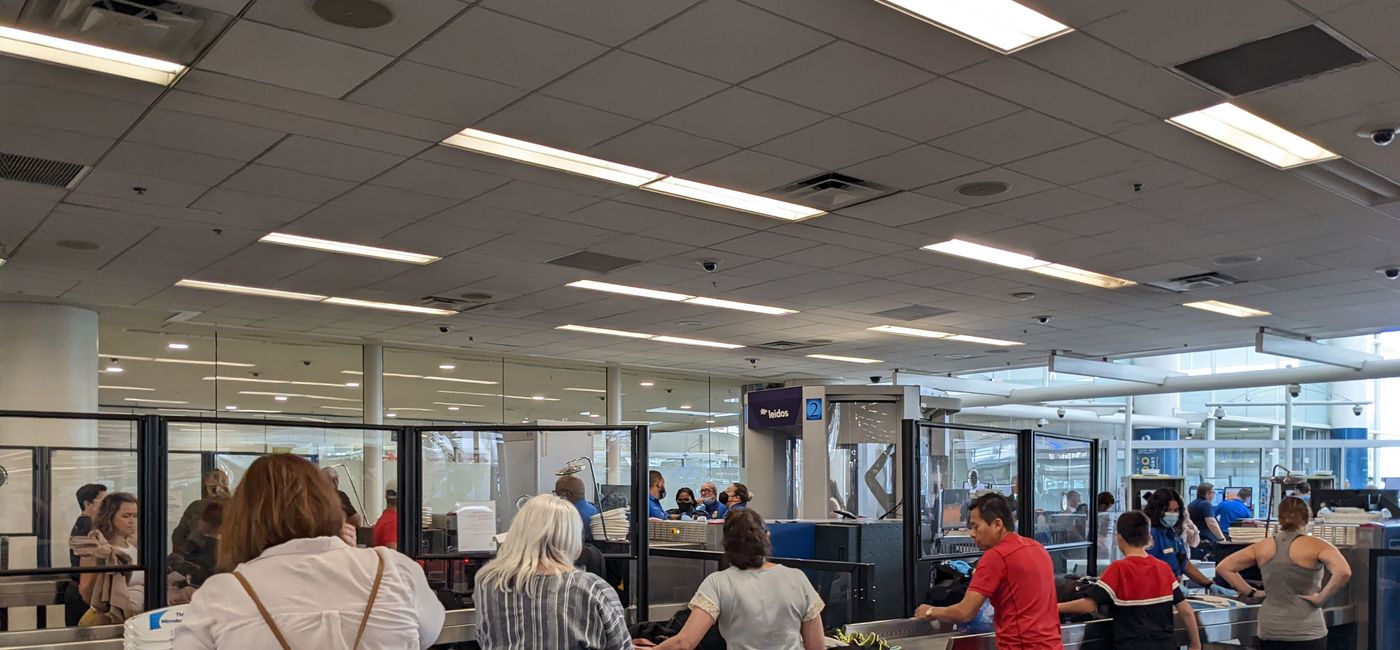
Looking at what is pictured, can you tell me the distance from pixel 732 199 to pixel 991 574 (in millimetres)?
3828

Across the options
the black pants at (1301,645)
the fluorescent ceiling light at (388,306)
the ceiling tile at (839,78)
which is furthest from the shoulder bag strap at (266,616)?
the fluorescent ceiling light at (388,306)

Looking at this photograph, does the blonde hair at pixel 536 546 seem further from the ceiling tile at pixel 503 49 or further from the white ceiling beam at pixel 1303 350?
the white ceiling beam at pixel 1303 350

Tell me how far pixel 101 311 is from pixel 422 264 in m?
4.98

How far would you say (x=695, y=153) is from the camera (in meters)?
7.04

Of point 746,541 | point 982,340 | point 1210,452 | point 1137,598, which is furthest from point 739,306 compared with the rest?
point 1210,452

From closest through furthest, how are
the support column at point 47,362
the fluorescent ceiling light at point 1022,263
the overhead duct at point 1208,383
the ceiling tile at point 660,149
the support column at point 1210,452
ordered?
the ceiling tile at point 660,149
the fluorescent ceiling light at point 1022,263
the support column at point 47,362
the overhead duct at point 1208,383
the support column at point 1210,452

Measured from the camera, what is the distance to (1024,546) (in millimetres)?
5066

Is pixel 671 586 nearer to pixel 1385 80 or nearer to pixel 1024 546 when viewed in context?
pixel 1024 546

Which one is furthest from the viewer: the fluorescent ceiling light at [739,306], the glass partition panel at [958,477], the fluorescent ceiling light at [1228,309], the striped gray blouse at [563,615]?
the fluorescent ceiling light at [739,306]

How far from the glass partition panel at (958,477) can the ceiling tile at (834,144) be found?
1.72m

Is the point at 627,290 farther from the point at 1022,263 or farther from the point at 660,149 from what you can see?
the point at 660,149

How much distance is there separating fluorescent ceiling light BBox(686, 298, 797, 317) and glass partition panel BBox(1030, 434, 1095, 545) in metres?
5.04

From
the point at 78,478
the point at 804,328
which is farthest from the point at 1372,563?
the point at 804,328

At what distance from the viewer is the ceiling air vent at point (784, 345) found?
15.9m
